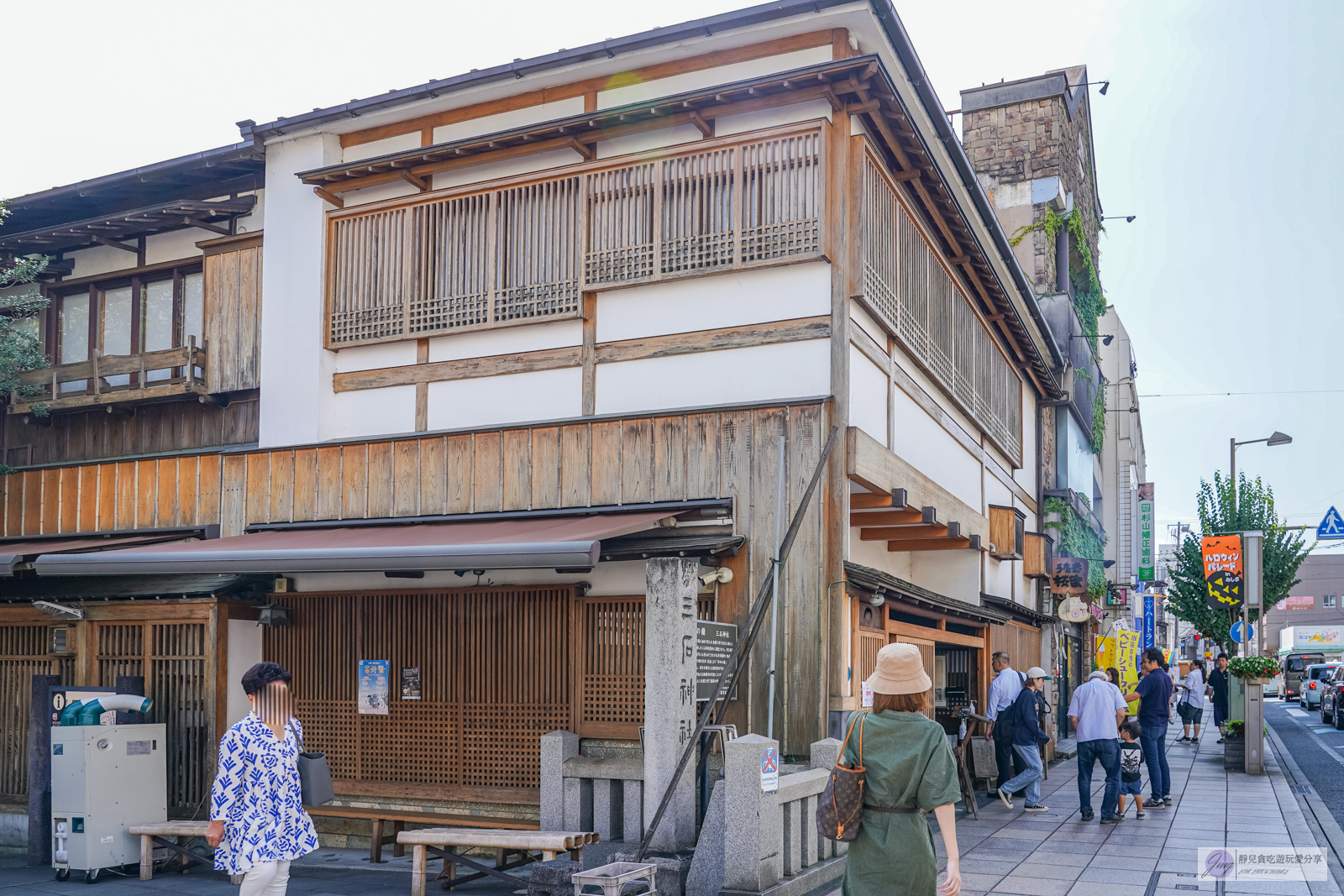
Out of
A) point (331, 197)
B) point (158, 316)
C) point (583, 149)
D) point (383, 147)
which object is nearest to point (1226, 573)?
point (583, 149)

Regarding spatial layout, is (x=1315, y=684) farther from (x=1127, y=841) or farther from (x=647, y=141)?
(x=647, y=141)

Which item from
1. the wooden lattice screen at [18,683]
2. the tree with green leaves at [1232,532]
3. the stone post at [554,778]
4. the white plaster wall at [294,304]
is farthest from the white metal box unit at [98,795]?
the tree with green leaves at [1232,532]

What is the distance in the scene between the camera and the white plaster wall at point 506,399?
12641 mm

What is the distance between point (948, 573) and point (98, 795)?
1167 centimetres

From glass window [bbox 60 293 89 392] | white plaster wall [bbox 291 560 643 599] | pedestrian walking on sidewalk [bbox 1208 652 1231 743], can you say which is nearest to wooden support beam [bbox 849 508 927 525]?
white plaster wall [bbox 291 560 643 599]

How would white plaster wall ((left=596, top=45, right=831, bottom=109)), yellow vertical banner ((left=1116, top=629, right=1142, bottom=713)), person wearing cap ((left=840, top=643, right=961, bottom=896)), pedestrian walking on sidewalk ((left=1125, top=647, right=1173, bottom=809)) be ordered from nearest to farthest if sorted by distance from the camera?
person wearing cap ((left=840, top=643, right=961, bottom=896)), white plaster wall ((left=596, top=45, right=831, bottom=109)), pedestrian walking on sidewalk ((left=1125, top=647, right=1173, bottom=809)), yellow vertical banner ((left=1116, top=629, right=1142, bottom=713))

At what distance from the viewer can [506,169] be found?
13258mm

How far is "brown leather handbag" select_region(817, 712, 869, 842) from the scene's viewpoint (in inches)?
220

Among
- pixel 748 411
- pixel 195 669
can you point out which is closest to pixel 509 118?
pixel 748 411

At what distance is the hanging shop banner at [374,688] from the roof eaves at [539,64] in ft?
20.4

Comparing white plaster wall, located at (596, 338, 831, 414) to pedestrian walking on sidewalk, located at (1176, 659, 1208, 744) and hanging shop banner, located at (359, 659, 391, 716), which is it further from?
pedestrian walking on sidewalk, located at (1176, 659, 1208, 744)

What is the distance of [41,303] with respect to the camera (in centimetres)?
1519

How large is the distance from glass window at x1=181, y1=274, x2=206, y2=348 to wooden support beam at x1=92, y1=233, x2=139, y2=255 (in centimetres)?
87

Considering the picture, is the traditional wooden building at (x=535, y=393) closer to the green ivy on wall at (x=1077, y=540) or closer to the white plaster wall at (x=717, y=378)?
the white plaster wall at (x=717, y=378)
